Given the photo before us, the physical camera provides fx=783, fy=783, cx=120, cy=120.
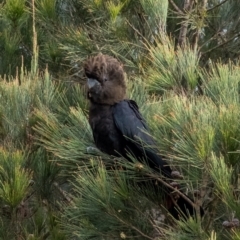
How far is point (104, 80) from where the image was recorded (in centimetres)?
299

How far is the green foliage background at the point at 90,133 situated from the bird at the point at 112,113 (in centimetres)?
6

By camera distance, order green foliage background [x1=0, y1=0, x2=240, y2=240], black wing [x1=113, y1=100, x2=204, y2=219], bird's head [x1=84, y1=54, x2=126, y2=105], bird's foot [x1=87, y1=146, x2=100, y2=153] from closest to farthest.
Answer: green foliage background [x1=0, y1=0, x2=240, y2=240]
black wing [x1=113, y1=100, x2=204, y2=219]
bird's foot [x1=87, y1=146, x2=100, y2=153]
bird's head [x1=84, y1=54, x2=126, y2=105]

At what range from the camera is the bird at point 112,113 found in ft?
8.90

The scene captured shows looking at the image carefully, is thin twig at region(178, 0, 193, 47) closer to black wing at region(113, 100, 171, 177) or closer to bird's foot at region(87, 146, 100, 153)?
black wing at region(113, 100, 171, 177)

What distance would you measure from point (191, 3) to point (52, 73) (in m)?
0.75

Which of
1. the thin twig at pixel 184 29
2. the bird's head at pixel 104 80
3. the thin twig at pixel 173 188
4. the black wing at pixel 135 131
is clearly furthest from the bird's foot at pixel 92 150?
the thin twig at pixel 184 29

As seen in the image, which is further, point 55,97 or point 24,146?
point 55,97

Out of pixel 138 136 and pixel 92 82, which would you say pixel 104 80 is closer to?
pixel 92 82

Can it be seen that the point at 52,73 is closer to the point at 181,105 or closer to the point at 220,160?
the point at 181,105

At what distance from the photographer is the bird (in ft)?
8.90

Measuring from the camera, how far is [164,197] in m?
2.44

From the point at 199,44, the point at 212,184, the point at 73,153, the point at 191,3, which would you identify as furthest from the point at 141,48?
the point at 212,184

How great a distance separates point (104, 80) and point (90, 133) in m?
0.30

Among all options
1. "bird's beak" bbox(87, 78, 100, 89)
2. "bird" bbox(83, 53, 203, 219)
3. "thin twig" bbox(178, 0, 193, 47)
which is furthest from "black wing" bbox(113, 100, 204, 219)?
"thin twig" bbox(178, 0, 193, 47)
